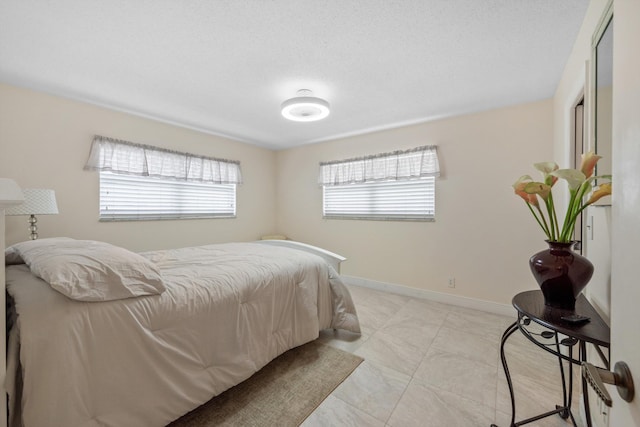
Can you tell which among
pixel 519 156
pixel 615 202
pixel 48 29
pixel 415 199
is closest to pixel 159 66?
pixel 48 29

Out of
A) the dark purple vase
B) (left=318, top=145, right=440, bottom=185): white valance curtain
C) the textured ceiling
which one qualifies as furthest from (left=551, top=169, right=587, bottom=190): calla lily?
(left=318, top=145, right=440, bottom=185): white valance curtain

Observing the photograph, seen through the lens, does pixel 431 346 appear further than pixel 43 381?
Yes

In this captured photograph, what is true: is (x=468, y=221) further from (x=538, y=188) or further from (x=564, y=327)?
(x=564, y=327)

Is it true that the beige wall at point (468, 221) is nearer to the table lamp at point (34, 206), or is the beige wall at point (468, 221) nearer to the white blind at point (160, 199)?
the white blind at point (160, 199)

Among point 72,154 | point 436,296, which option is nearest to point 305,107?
point 72,154

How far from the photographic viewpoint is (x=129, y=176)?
119 inches

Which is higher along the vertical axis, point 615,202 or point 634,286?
point 615,202

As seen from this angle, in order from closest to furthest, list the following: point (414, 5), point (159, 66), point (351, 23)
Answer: point (414, 5)
point (351, 23)
point (159, 66)

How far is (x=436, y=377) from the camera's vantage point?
176 centimetres

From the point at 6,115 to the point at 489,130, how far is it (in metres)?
4.71

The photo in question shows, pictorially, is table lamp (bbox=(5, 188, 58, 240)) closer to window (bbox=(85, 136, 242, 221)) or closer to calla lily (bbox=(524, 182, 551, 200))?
window (bbox=(85, 136, 242, 221))

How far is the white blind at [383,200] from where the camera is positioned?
3.31 m

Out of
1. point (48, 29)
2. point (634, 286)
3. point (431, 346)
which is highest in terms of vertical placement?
point (48, 29)

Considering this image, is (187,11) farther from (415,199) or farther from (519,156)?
(519,156)
